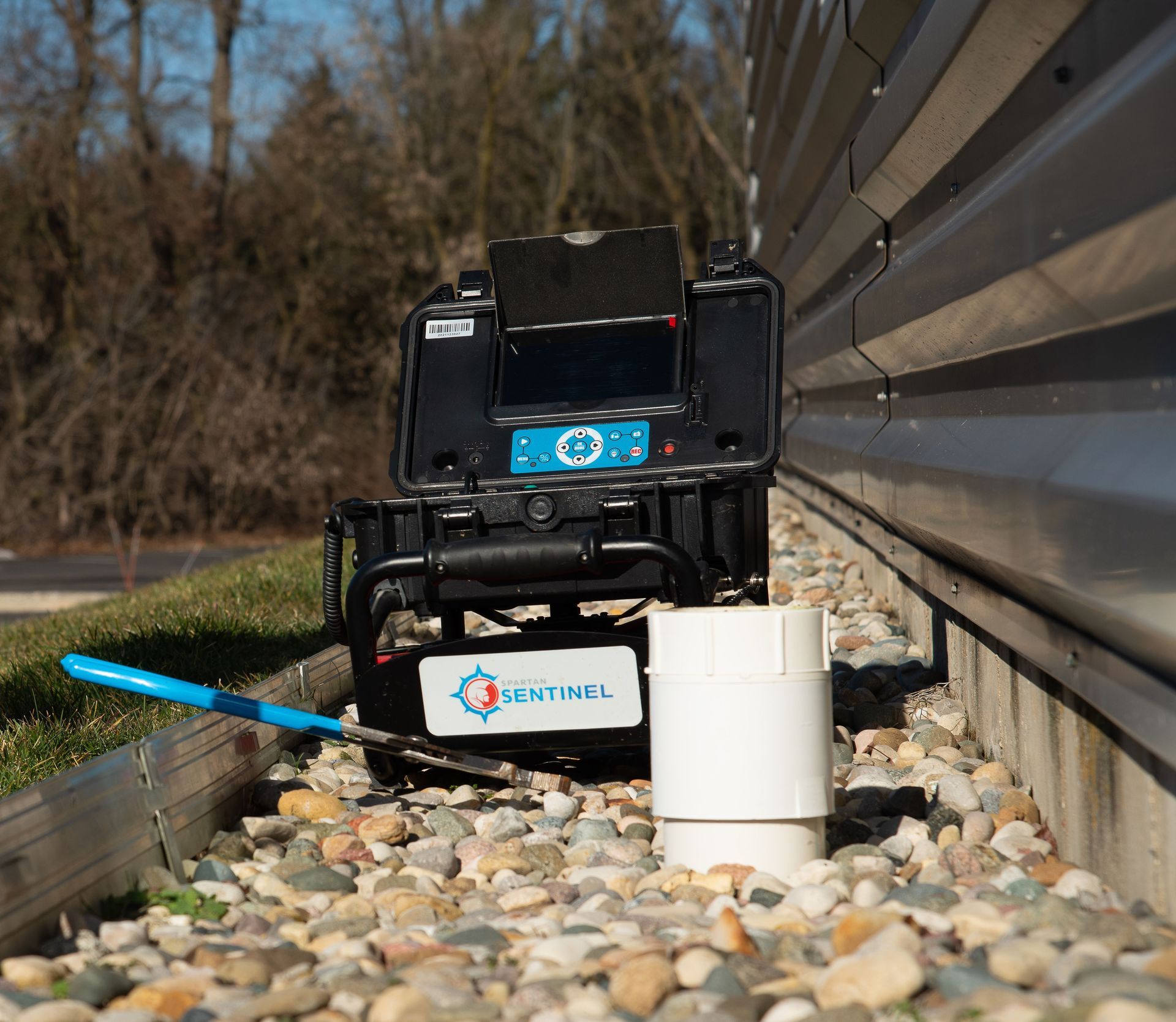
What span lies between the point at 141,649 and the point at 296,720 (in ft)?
7.26

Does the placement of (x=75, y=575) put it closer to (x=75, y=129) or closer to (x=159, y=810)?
(x=75, y=129)

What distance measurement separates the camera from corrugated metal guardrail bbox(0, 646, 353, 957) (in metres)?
2.59

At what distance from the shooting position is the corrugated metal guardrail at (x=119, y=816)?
2586 mm

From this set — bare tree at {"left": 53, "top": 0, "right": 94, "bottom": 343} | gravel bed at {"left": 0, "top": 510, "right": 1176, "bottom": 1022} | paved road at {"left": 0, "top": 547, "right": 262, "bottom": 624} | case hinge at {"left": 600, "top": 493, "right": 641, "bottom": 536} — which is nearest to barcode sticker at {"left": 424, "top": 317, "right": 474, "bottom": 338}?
case hinge at {"left": 600, "top": 493, "right": 641, "bottom": 536}

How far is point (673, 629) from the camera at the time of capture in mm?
2885

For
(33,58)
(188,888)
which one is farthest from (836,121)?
(33,58)

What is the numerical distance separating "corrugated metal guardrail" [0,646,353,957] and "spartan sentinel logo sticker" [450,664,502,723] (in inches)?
26.0

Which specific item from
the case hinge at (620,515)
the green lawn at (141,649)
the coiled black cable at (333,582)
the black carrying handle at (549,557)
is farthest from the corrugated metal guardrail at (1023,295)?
the green lawn at (141,649)

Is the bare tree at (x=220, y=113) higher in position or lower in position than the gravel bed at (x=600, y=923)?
higher

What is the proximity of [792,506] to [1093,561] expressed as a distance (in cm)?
888

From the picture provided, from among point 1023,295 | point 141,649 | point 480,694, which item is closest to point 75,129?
point 141,649

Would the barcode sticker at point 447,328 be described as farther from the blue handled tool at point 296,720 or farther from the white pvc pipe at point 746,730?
the white pvc pipe at point 746,730

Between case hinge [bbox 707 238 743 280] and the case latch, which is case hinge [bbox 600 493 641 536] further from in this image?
case hinge [bbox 707 238 743 280]

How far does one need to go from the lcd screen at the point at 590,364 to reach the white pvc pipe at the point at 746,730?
4.72ft
